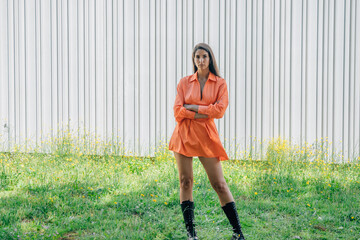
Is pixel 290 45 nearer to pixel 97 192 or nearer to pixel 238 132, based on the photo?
pixel 238 132

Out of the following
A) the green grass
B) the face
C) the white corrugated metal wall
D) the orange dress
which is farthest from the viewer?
the white corrugated metal wall

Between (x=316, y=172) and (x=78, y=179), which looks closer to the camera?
(x=78, y=179)

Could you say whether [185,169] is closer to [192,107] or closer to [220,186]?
[220,186]

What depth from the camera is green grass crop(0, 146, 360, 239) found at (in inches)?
150

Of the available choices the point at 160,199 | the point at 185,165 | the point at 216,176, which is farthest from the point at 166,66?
the point at 216,176

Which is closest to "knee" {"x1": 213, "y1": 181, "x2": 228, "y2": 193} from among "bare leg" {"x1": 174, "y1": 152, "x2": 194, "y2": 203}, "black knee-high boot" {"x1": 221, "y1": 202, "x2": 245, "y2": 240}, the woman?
the woman

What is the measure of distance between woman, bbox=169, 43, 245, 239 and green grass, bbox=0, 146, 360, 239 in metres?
0.43

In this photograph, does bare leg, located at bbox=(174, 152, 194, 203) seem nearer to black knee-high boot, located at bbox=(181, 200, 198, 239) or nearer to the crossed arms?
black knee-high boot, located at bbox=(181, 200, 198, 239)

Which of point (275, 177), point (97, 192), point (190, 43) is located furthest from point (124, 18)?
point (275, 177)

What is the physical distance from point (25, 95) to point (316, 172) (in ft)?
18.6

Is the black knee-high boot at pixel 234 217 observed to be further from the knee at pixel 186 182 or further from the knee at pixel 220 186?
the knee at pixel 186 182

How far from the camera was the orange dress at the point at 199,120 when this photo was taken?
339cm

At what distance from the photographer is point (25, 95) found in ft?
24.1

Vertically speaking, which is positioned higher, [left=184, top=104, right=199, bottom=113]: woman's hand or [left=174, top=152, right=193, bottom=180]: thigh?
[left=184, top=104, right=199, bottom=113]: woman's hand
